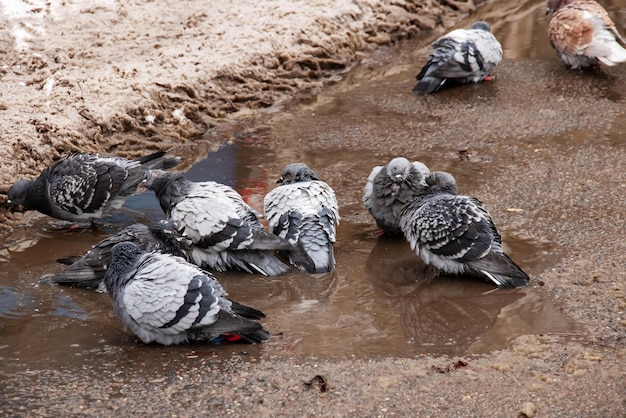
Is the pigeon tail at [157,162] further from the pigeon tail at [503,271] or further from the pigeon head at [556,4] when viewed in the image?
the pigeon head at [556,4]

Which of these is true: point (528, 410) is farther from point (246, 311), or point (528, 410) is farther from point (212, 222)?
point (212, 222)

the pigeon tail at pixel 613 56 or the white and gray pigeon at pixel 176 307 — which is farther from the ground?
the white and gray pigeon at pixel 176 307

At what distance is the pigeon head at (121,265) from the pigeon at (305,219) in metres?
1.27

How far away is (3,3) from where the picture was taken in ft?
32.0

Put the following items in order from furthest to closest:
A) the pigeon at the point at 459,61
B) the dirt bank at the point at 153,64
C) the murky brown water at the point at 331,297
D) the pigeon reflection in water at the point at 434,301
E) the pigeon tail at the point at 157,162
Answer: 1. the pigeon at the point at 459,61
2. the dirt bank at the point at 153,64
3. the pigeon tail at the point at 157,162
4. the pigeon reflection in water at the point at 434,301
5. the murky brown water at the point at 331,297

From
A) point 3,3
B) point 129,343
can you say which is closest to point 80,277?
point 129,343

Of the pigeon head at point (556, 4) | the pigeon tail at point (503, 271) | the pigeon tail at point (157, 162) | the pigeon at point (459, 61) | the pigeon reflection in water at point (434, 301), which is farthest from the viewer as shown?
the pigeon head at point (556, 4)

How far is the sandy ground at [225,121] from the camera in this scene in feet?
14.9

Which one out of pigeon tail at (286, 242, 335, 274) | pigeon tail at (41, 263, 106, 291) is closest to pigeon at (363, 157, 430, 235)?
pigeon tail at (286, 242, 335, 274)

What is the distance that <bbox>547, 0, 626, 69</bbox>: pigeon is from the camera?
1013 cm

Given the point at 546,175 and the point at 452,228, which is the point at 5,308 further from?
the point at 546,175

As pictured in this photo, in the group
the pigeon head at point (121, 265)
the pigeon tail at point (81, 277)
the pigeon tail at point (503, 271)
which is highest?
the pigeon head at point (121, 265)

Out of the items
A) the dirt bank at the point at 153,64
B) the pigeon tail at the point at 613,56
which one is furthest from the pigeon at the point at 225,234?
the pigeon tail at the point at 613,56

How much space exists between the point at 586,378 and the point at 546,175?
3.35 m
